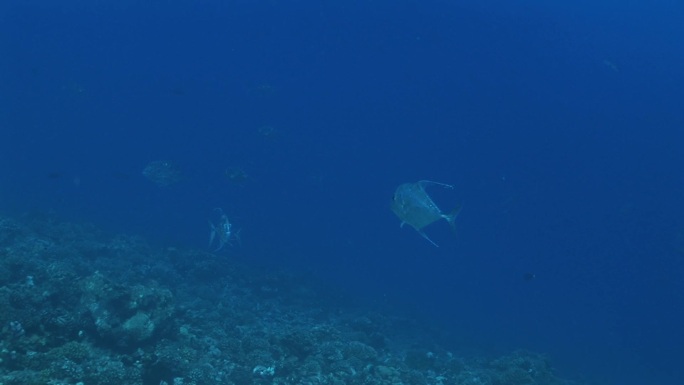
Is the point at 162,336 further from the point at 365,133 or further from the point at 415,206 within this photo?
the point at 365,133

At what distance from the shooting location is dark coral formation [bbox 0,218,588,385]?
7.84 metres

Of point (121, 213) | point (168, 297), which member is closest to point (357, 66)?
point (121, 213)

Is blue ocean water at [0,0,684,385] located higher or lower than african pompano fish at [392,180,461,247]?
higher

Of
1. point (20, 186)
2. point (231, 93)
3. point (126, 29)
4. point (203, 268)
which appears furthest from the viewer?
point (126, 29)

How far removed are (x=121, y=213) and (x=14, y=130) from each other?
39.7m

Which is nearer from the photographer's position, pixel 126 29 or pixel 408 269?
pixel 408 269

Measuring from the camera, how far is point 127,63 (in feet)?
404

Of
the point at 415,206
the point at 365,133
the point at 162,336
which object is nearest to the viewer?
the point at 415,206

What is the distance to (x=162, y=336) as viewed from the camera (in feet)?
32.7

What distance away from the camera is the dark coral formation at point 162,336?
784cm

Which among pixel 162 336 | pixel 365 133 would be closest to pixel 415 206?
pixel 162 336

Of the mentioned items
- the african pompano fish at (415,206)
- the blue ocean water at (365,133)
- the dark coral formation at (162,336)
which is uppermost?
the blue ocean water at (365,133)

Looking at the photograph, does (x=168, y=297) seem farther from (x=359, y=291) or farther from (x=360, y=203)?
(x=360, y=203)

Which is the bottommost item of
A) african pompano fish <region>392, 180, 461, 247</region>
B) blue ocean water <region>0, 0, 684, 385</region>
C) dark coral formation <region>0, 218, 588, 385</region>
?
dark coral formation <region>0, 218, 588, 385</region>
